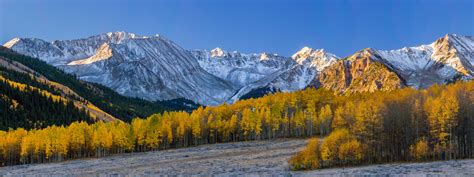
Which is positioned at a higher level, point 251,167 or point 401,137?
point 401,137

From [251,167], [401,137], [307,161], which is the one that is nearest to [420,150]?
[401,137]

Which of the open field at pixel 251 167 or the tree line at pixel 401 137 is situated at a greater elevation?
the tree line at pixel 401 137

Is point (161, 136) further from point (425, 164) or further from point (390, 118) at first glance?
point (425, 164)

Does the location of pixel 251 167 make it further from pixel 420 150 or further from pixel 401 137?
pixel 401 137

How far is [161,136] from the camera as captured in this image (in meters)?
197

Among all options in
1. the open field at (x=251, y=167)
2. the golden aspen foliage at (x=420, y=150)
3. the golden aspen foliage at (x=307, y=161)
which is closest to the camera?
the open field at (x=251, y=167)

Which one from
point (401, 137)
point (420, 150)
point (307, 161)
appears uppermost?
point (401, 137)

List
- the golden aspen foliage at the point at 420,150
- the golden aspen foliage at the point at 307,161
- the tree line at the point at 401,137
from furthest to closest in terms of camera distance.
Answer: the golden aspen foliage at the point at 420,150 < the tree line at the point at 401,137 < the golden aspen foliage at the point at 307,161

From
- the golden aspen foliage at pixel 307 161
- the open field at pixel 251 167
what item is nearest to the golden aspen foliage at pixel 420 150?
the open field at pixel 251 167

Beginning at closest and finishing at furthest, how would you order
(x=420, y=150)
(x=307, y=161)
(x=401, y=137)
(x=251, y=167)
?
(x=307, y=161) → (x=251, y=167) → (x=420, y=150) → (x=401, y=137)

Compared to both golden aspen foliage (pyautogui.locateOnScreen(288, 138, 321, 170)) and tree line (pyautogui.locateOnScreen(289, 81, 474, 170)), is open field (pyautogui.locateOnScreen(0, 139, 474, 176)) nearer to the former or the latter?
golden aspen foliage (pyautogui.locateOnScreen(288, 138, 321, 170))

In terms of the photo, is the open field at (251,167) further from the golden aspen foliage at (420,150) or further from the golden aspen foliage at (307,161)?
the golden aspen foliage at (420,150)

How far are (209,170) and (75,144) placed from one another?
9388cm

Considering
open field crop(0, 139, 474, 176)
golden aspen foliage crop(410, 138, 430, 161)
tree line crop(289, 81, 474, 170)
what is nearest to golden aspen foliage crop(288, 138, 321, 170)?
tree line crop(289, 81, 474, 170)
